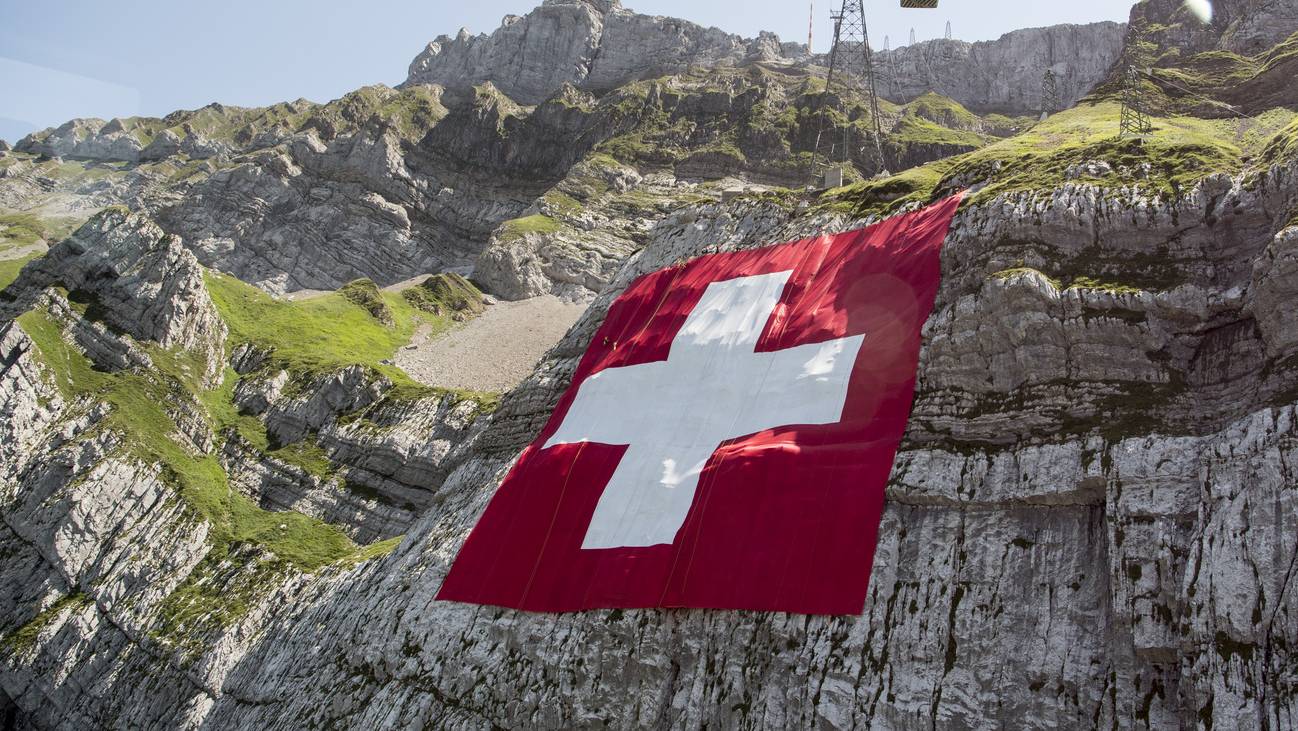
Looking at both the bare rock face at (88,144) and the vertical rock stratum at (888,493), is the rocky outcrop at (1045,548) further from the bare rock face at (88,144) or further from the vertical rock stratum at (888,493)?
the bare rock face at (88,144)

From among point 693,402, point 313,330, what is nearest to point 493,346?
point 313,330

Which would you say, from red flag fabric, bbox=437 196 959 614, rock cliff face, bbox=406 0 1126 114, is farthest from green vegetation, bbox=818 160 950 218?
rock cliff face, bbox=406 0 1126 114

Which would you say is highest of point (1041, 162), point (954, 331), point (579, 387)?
point (1041, 162)

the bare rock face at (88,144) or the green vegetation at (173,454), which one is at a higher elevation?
the bare rock face at (88,144)

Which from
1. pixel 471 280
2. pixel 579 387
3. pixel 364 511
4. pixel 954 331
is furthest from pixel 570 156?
pixel 954 331

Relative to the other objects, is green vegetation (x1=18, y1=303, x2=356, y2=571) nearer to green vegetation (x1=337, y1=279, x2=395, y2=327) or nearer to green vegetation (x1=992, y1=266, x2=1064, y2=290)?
green vegetation (x1=992, y1=266, x2=1064, y2=290)

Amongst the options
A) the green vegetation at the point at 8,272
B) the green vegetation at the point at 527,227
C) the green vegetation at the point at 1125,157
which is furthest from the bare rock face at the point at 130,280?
the green vegetation at the point at 527,227

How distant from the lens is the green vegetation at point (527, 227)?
12256 centimetres

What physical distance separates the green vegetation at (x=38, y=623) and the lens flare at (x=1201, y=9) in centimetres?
9699

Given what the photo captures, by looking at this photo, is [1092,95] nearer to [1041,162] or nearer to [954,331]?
[1041,162]

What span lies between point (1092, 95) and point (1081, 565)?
41.8 m

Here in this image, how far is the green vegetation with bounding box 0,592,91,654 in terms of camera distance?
39188 mm

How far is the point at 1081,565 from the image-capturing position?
1694 centimetres

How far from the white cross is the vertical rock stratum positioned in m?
2.92
